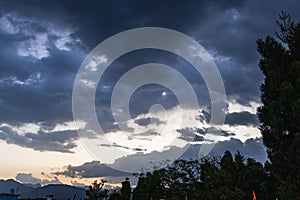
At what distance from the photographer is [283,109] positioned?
17.7 metres

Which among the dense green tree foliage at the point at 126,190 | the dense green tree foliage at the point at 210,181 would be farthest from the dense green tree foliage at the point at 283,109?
the dense green tree foliage at the point at 126,190

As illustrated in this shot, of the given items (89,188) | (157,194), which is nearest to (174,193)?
(157,194)

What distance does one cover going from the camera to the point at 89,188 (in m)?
52.4

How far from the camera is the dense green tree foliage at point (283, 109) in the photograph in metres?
17.2

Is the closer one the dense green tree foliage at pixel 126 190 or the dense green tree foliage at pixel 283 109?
the dense green tree foliage at pixel 283 109

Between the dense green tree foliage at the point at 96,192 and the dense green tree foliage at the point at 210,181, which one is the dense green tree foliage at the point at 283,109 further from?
the dense green tree foliage at the point at 96,192

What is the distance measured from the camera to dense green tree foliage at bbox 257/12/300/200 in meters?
17.2

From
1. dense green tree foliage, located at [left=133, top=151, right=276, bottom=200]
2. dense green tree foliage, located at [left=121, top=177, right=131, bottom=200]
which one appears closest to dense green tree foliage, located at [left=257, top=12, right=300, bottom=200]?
dense green tree foliage, located at [left=133, top=151, right=276, bottom=200]

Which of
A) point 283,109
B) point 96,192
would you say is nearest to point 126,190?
point 96,192

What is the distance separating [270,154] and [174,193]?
29.4 m

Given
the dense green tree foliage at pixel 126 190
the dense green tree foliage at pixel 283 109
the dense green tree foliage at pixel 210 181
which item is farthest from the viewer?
the dense green tree foliage at pixel 126 190

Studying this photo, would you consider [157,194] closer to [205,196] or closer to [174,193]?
[174,193]

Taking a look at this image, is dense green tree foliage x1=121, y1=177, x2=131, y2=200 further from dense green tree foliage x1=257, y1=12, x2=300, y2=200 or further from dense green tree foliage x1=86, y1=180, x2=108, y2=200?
dense green tree foliage x1=257, y1=12, x2=300, y2=200

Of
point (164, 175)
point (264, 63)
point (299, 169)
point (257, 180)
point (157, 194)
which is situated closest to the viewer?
point (299, 169)
